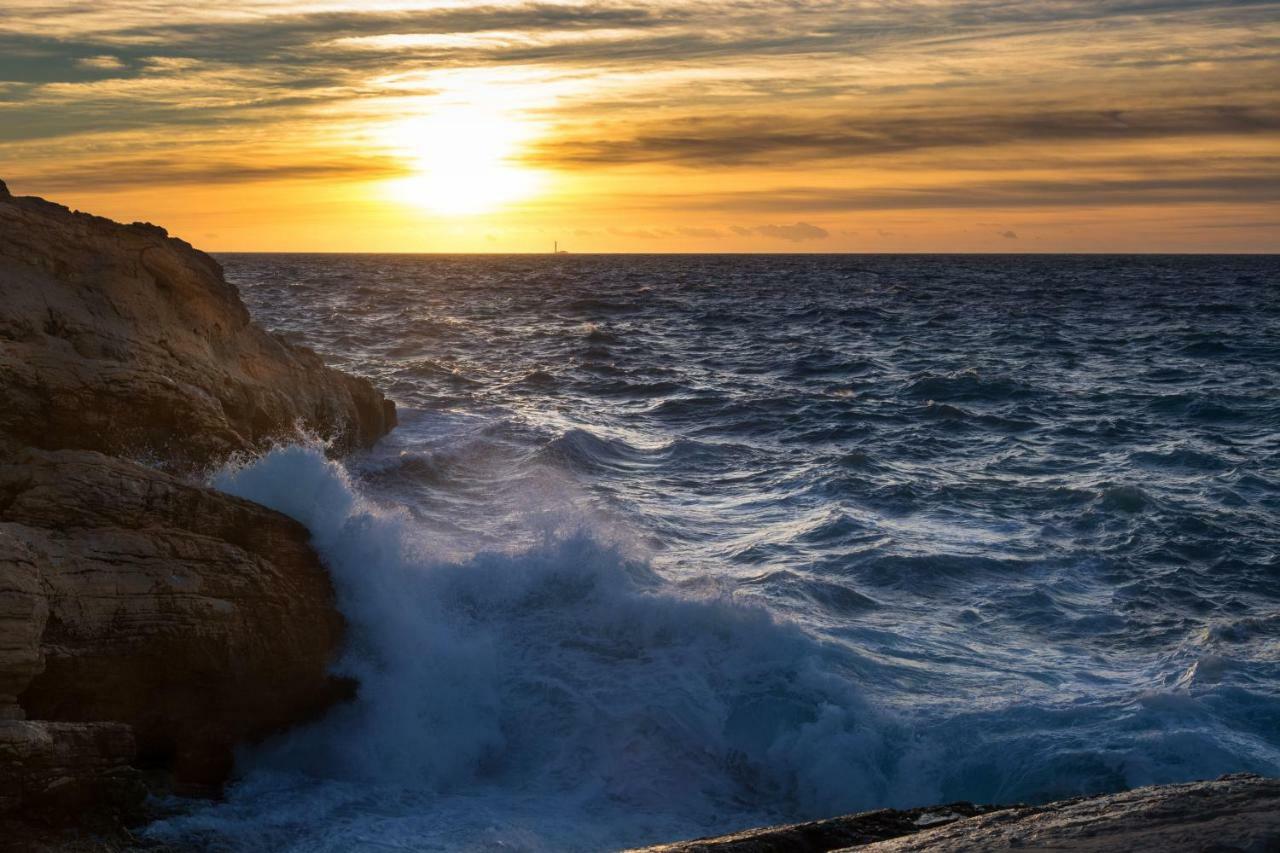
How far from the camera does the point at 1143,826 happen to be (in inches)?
160

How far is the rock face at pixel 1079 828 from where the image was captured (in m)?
3.88

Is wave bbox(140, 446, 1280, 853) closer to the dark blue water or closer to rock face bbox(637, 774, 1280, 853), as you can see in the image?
the dark blue water

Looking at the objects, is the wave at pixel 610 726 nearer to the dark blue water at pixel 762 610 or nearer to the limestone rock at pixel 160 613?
the dark blue water at pixel 762 610

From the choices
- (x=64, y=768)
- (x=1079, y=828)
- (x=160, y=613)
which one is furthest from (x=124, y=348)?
(x=1079, y=828)

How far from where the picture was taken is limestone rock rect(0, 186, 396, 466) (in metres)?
8.70

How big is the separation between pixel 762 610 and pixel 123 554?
5128 millimetres

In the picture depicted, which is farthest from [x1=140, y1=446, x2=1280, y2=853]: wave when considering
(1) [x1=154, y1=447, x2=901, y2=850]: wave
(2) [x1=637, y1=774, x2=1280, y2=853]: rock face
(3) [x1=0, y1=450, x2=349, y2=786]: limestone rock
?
(2) [x1=637, y1=774, x2=1280, y2=853]: rock face

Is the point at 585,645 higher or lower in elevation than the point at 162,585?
lower

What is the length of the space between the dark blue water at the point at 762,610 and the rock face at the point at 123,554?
49 centimetres

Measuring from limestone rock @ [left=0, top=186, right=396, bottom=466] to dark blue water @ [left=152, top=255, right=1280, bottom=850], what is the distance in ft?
2.96

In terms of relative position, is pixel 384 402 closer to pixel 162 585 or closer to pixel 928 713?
pixel 162 585

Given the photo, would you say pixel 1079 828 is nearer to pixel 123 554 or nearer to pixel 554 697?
pixel 554 697

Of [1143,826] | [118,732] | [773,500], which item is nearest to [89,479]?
[118,732]

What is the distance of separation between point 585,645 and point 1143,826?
5676 millimetres
